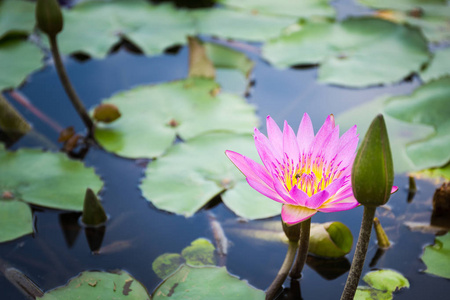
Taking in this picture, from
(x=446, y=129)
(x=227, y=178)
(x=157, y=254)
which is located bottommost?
(x=157, y=254)

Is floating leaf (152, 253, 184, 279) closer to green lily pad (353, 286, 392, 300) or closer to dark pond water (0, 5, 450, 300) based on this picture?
dark pond water (0, 5, 450, 300)

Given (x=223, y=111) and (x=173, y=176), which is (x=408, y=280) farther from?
(x=223, y=111)

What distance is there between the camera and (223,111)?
9.02ft

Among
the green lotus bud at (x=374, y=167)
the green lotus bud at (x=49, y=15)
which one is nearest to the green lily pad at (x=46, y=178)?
the green lotus bud at (x=49, y=15)

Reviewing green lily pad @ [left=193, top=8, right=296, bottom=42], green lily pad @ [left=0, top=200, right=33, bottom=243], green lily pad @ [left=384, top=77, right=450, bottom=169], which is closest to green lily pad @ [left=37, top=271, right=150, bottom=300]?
green lily pad @ [left=0, top=200, right=33, bottom=243]

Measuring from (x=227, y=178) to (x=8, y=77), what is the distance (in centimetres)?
179

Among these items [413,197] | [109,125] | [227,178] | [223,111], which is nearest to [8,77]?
[109,125]

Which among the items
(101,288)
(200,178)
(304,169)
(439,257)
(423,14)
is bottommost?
(101,288)

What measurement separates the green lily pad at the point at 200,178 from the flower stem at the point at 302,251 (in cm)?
32

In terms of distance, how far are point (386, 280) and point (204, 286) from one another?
28.9 inches

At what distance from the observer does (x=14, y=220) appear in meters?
2.04

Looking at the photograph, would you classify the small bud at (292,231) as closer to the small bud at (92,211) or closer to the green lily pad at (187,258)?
the green lily pad at (187,258)

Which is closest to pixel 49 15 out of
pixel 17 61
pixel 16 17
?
pixel 17 61

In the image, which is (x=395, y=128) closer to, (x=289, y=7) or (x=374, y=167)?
(x=374, y=167)
